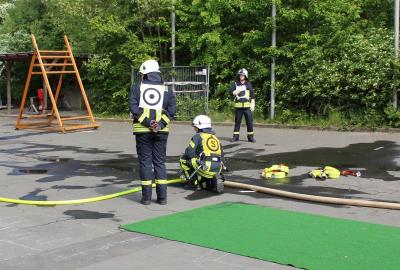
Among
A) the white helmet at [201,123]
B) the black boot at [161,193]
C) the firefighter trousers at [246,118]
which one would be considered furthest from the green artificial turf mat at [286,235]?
the firefighter trousers at [246,118]

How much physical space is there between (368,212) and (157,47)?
16420mm

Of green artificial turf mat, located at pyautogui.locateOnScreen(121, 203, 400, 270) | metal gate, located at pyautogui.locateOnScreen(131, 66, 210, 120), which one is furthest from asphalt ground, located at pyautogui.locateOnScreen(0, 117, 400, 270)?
metal gate, located at pyautogui.locateOnScreen(131, 66, 210, 120)

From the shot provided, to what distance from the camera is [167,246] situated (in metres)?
5.39

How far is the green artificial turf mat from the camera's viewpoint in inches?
192

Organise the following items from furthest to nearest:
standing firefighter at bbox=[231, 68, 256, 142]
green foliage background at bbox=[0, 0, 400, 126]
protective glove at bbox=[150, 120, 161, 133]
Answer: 1. green foliage background at bbox=[0, 0, 400, 126]
2. standing firefighter at bbox=[231, 68, 256, 142]
3. protective glove at bbox=[150, 120, 161, 133]

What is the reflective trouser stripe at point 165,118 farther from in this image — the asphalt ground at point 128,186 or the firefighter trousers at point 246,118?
the firefighter trousers at point 246,118

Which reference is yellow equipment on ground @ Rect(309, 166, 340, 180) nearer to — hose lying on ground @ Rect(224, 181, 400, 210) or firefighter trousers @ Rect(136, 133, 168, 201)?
hose lying on ground @ Rect(224, 181, 400, 210)

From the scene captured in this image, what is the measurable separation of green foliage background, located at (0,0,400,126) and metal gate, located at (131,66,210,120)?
1.17 feet

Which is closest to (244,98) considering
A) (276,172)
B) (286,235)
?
(276,172)

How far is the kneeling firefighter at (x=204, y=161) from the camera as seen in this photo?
25.9 ft

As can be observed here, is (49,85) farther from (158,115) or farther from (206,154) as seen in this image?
(158,115)

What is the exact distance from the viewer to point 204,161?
7945mm

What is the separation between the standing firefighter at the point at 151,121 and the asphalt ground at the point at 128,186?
1.25 feet

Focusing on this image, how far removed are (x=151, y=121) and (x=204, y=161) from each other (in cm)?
125
